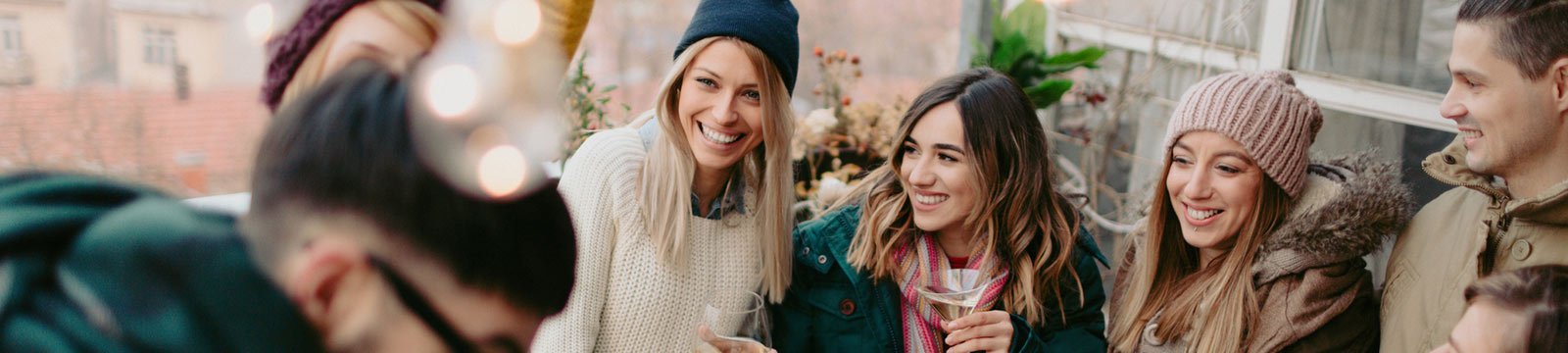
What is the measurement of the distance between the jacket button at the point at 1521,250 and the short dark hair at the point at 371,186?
1.74 meters

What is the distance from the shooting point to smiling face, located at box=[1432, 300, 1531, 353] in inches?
45.3

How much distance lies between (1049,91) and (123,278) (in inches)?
117

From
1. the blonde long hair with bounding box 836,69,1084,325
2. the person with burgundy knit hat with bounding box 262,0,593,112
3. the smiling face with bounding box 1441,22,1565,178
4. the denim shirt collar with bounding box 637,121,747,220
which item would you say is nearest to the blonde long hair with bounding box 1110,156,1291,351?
the blonde long hair with bounding box 836,69,1084,325

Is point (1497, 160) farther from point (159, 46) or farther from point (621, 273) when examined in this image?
point (159, 46)

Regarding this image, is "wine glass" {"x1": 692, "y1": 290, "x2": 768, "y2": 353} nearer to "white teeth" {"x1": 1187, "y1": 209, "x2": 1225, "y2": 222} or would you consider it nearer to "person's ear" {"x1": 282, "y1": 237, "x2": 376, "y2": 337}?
"person's ear" {"x1": 282, "y1": 237, "x2": 376, "y2": 337}

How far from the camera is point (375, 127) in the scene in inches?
18.8

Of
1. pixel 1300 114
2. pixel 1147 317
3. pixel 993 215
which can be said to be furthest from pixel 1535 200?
pixel 993 215

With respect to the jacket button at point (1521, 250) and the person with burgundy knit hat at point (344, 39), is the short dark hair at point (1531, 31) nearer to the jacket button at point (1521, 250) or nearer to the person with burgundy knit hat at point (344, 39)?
the jacket button at point (1521, 250)

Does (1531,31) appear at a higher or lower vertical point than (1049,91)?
higher

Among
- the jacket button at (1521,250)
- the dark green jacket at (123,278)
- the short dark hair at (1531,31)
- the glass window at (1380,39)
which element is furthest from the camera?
the glass window at (1380,39)

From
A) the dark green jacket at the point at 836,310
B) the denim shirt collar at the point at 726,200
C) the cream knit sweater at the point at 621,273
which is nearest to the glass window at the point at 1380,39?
the dark green jacket at the point at 836,310

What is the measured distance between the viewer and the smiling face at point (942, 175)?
1962 millimetres

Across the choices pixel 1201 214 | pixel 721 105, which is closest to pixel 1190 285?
pixel 1201 214

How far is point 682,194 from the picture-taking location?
5.90ft
